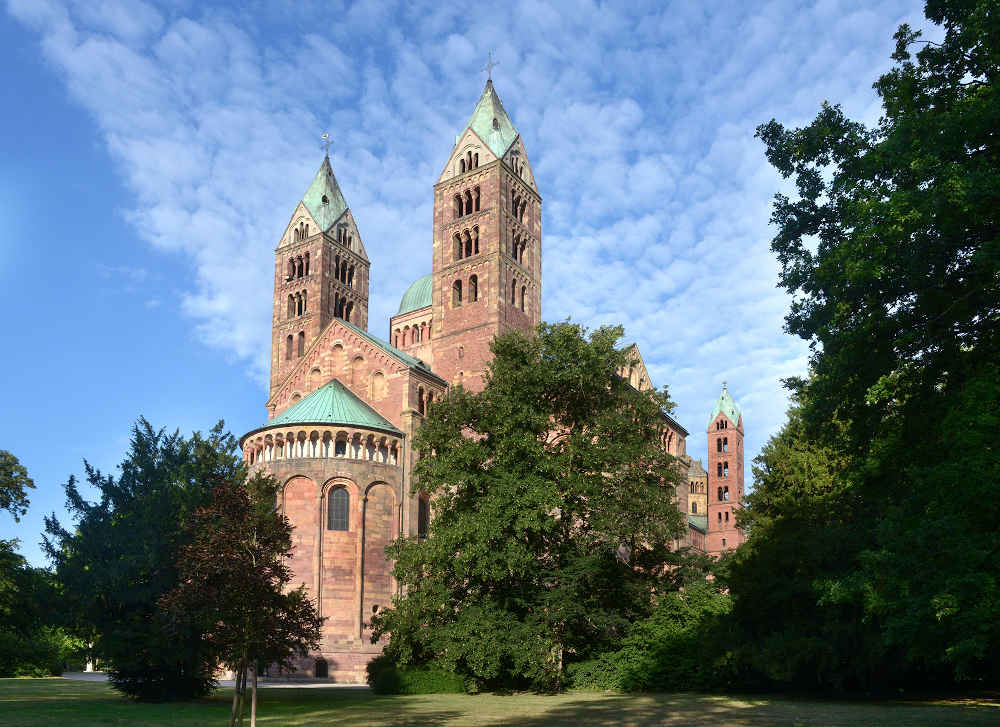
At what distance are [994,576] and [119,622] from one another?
940 inches

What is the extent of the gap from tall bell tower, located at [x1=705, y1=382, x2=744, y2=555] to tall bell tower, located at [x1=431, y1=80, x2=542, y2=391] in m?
48.0

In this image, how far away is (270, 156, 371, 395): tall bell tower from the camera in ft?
193

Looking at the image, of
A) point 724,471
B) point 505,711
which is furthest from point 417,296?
point 505,711

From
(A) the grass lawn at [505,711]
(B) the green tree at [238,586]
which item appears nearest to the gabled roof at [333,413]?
(A) the grass lawn at [505,711]

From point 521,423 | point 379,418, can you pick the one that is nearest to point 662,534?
point 521,423

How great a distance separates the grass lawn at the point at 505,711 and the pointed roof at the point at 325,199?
39.7 meters

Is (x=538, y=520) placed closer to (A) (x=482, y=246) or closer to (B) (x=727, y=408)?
(A) (x=482, y=246)

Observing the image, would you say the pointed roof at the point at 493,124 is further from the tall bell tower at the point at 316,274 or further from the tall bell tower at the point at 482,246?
the tall bell tower at the point at 316,274

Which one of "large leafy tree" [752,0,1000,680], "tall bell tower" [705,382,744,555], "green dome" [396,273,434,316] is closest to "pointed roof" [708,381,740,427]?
"tall bell tower" [705,382,744,555]

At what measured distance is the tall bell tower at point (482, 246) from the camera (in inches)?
1950

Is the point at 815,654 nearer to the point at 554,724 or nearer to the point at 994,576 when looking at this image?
the point at 554,724

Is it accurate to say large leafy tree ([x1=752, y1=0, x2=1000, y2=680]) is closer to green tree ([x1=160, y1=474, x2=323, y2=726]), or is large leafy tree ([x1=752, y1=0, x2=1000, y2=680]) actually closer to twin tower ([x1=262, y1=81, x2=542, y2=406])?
green tree ([x1=160, y1=474, x2=323, y2=726])

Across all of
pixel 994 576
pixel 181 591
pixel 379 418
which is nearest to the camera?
pixel 994 576

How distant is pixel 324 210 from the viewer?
2425 inches
